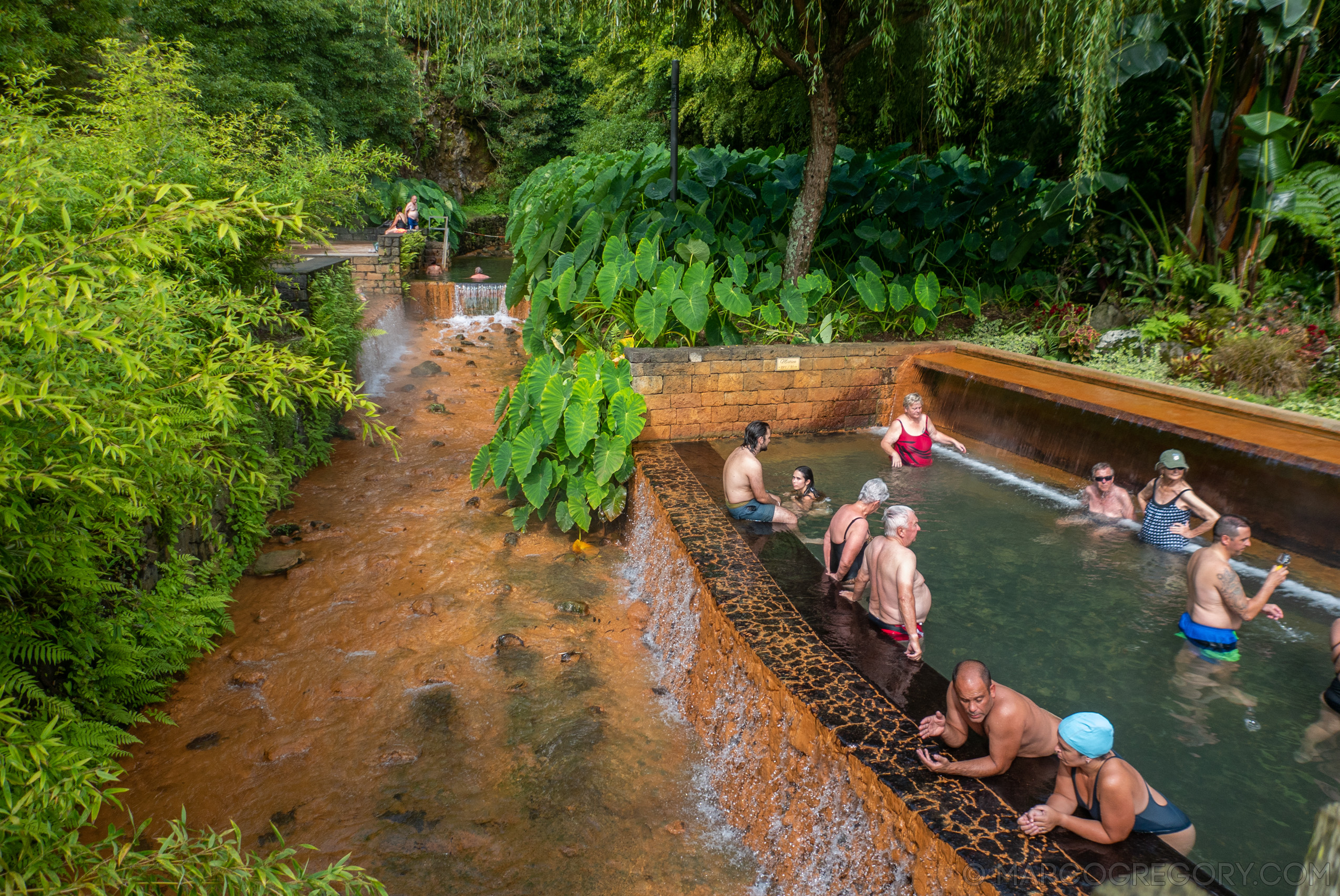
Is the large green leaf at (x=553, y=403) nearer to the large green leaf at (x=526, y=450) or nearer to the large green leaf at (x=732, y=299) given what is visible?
the large green leaf at (x=526, y=450)

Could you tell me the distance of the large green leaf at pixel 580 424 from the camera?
19.9 ft

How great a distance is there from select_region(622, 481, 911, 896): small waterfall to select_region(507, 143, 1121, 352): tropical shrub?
127 inches

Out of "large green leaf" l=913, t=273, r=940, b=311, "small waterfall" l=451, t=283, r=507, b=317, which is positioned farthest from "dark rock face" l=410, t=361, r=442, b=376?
"large green leaf" l=913, t=273, r=940, b=311

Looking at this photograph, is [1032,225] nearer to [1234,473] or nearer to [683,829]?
[1234,473]

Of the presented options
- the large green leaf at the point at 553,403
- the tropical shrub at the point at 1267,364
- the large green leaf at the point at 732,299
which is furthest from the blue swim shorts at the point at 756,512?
the tropical shrub at the point at 1267,364

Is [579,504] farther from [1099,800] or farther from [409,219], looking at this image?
[409,219]

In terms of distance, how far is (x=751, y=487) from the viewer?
17.5ft

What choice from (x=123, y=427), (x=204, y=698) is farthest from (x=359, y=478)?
(x=123, y=427)

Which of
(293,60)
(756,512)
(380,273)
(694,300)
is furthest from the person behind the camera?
(293,60)

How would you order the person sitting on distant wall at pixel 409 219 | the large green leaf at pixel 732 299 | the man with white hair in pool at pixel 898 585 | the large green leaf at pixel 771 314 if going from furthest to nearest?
the person sitting on distant wall at pixel 409 219 → the large green leaf at pixel 771 314 → the large green leaf at pixel 732 299 → the man with white hair in pool at pixel 898 585

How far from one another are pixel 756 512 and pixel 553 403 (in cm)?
205

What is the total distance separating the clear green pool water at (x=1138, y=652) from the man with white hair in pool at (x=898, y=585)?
0.30 m

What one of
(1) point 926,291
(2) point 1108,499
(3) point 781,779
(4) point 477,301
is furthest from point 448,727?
(4) point 477,301

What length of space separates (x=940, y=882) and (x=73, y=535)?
11.7ft
